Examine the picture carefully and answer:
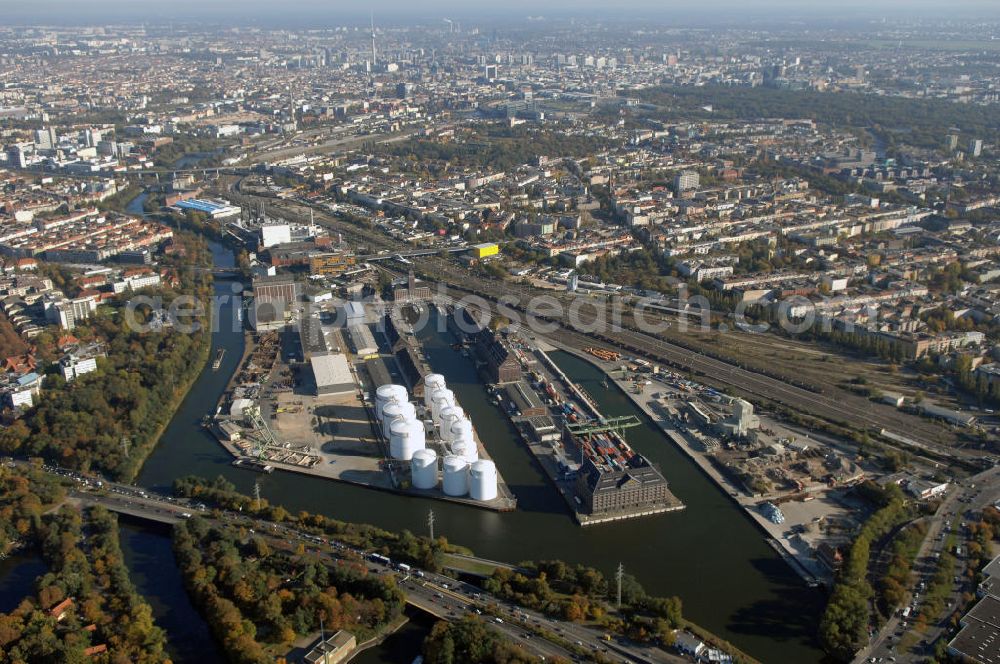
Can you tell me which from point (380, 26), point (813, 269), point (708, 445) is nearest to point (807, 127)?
point (813, 269)

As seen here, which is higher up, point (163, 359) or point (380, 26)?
point (380, 26)

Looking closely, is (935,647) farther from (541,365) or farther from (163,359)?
(163,359)

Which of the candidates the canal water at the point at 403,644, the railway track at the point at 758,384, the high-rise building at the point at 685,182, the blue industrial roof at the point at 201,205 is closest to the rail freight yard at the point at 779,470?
the railway track at the point at 758,384

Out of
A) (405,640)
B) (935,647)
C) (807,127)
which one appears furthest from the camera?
(807,127)

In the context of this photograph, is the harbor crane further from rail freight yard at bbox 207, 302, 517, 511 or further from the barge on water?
the barge on water

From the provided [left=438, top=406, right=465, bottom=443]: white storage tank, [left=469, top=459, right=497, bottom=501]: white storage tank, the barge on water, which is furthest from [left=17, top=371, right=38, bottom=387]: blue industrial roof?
[left=469, top=459, right=497, bottom=501]: white storage tank

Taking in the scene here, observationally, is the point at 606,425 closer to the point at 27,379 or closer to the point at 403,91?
the point at 27,379

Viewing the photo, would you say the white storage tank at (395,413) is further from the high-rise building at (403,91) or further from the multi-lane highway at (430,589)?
the high-rise building at (403,91)
